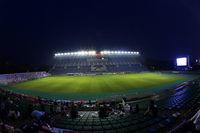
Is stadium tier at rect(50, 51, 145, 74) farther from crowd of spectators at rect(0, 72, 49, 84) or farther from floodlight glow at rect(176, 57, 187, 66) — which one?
floodlight glow at rect(176, 57, 187, 66)

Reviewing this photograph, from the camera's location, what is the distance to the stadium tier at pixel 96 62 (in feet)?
236

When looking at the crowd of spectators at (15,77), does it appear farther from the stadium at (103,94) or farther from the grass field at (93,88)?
the grass field at (93,88)

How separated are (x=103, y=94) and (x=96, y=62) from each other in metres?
56.8

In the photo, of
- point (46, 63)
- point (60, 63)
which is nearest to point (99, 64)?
point (60, 63)

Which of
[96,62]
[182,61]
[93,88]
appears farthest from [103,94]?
[96,62]

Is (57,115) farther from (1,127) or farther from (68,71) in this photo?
Result: (68,71)

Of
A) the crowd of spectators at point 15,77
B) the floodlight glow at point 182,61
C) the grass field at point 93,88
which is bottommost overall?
the grass field at point 93,88

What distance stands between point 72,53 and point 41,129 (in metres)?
69.6


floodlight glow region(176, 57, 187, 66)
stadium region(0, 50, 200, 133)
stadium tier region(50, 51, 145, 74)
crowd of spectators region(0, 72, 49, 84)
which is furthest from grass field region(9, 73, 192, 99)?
stadium tier region(50, 51, 145, 74)

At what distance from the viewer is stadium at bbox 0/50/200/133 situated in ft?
27.2

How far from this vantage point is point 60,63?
78438 mm

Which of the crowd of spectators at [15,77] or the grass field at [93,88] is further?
the crowd of spectators at [15,77]

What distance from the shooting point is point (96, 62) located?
251 feet

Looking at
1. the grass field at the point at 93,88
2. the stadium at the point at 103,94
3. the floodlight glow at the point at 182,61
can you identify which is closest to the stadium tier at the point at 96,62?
the stadium at the point at 103,94
